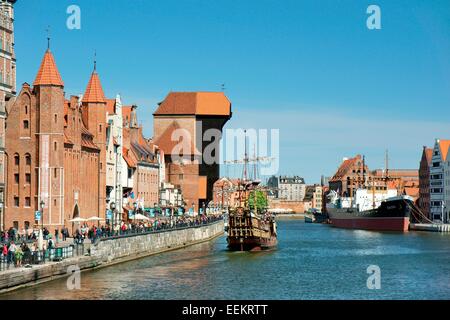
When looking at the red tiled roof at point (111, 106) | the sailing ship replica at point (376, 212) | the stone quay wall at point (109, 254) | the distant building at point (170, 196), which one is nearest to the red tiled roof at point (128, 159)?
the red tiled roof at point (111, 106)

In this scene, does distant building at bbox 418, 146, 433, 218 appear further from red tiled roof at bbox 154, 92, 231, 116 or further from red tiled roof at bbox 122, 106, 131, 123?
red tiled roof at bbox 122, 106, 131, 123

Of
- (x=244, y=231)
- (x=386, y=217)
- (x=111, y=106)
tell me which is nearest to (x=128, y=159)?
(x=111, y=106)

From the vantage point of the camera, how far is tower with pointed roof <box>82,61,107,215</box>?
91.0 m

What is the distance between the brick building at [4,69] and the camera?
7556 cm

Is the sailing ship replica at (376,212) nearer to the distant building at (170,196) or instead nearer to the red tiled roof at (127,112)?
the distant building at (170,196)

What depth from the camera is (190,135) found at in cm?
16475

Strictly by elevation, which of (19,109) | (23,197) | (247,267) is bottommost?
(247,267)

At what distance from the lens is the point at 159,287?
178 feet

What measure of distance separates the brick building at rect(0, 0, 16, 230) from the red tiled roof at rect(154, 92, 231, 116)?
91.3 m

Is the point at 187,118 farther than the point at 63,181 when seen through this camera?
Yes
